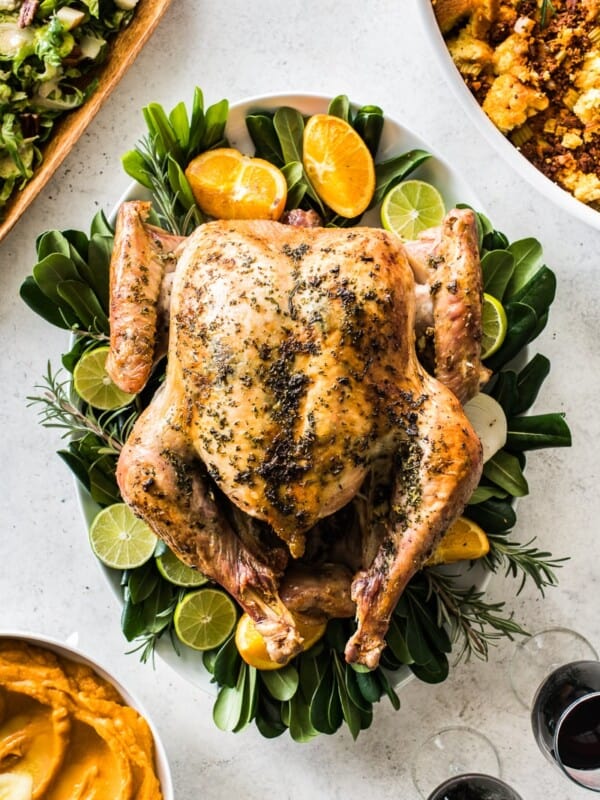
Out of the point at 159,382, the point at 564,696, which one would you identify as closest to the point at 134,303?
the point at 159,382

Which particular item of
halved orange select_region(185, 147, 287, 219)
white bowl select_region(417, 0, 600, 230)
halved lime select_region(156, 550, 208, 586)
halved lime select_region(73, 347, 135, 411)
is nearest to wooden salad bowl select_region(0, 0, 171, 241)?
halved orange select_region(185, 147, 287, 219)

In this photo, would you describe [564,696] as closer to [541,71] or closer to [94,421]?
[94,421]

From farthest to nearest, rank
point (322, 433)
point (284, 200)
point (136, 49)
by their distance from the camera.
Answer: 1. point (136, 49)
2. point (284, 200)
3. point (322, 433)

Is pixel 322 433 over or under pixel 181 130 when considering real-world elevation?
under

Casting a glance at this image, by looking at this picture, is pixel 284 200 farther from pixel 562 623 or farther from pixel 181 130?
pixel 562 623

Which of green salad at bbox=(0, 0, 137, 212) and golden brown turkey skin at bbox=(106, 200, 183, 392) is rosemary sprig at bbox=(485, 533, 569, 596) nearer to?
golden brown turkey skin at bbox=(106, 200, 183, 392)

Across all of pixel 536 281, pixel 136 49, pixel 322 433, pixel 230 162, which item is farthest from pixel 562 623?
pixel 136 49
